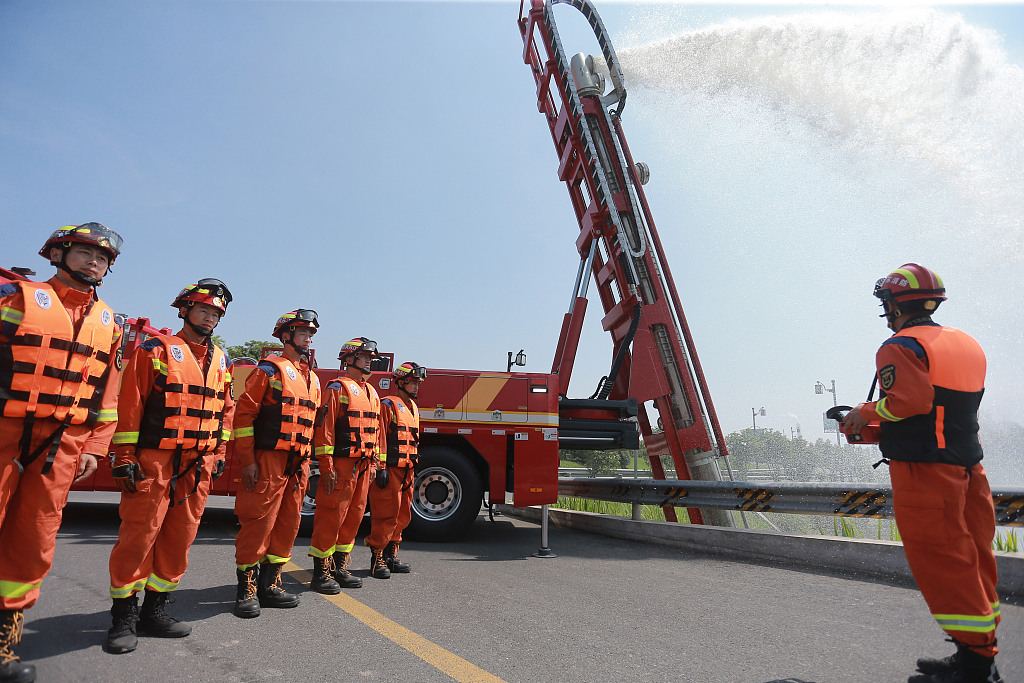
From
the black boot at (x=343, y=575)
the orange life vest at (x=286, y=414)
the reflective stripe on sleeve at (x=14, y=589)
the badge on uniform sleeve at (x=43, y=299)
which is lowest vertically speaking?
the black boot at (x=343, y=575)

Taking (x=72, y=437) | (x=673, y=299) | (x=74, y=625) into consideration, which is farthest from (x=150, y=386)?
(x=673, y=299)

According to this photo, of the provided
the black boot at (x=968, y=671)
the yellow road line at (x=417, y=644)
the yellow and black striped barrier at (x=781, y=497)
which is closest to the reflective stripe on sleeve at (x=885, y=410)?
A: the black boot at (x=968, y=671)

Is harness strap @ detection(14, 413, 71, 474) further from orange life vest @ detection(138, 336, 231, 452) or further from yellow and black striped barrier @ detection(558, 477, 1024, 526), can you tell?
yellow and black striped barrier @ detection(558, 477, 1024, 526)

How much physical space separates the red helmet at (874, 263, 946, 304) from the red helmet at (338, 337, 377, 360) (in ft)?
12.2

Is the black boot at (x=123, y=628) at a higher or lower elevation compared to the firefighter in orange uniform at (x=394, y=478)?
lower

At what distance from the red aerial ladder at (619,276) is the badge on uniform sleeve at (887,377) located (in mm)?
4851

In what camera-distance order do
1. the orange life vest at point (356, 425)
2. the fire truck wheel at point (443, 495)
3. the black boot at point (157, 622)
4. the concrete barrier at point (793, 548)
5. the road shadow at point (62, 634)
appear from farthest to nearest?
the fire truck wheel at point (443, 495)
the orange life vest at point (356, 425)
the concrete barrier at point (793, 548)
the black boot at point (157, 622)
the road shadow at point (62, 634)

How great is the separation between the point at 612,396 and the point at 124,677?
250 inches

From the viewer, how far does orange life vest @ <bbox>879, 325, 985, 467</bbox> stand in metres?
2.67

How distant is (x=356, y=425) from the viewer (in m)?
4.69

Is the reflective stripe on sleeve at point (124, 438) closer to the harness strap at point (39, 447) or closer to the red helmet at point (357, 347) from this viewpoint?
the harness strap at point (39, 447)

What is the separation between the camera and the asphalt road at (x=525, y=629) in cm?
280

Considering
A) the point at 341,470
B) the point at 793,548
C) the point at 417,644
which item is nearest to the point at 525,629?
the point at 417,644

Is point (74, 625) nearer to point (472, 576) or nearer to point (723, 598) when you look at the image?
point (472, 576)
